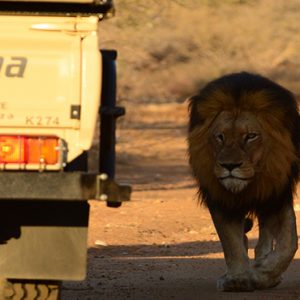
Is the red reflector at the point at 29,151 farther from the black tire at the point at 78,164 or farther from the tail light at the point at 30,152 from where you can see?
the black tire at the point at 78,164

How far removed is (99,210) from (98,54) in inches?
390

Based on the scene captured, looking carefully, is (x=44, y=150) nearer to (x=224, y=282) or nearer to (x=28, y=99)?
(x=28, y=99)

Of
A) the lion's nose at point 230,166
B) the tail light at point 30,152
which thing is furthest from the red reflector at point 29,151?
the lion's nose at point 230,166

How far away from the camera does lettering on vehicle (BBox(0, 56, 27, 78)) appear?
5730 mm

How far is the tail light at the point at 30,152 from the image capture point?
222 inches

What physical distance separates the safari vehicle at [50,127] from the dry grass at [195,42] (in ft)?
97.2

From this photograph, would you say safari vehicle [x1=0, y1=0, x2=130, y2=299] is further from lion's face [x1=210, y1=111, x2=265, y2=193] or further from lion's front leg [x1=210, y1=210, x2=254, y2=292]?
lion's front leg [x1=210, y1=210, x2=254, y2=292]

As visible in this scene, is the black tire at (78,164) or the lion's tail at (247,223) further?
the lion's tail at (247,223)

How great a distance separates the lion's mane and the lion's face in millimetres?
43

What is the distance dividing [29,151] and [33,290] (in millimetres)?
805

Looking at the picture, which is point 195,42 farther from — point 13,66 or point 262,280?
point 13,66

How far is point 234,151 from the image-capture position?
26.2ft

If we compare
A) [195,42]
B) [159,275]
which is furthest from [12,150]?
[195,42]

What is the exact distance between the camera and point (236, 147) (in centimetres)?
805
